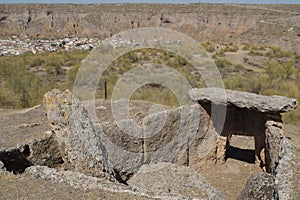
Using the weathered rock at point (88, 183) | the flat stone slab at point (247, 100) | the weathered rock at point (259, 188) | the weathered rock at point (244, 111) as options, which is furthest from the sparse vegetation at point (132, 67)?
the weathered rock at point (88, 183)

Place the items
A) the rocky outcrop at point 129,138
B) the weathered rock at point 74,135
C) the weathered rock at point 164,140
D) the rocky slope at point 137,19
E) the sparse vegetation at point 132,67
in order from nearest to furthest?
the weathered rock at point 74,135 < the rocky outcrop at point 129,138 < the weathered rock at point 164,140 < the sparse vegetation at point 132,67 < the rocky slope at point 137,19

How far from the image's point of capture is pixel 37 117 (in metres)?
9.05

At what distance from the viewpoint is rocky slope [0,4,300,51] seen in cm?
4334

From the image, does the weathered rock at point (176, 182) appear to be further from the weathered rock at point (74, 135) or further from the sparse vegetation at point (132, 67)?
the sparse vegetation at point (132, 67)

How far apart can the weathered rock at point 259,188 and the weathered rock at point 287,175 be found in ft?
1.87

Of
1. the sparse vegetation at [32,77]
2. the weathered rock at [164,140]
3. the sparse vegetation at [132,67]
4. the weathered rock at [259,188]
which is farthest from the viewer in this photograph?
the sparse vegetation at [132,67]

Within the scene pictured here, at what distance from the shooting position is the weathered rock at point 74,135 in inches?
238

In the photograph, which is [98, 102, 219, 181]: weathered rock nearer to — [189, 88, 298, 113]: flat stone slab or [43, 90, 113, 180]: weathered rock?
[189, 88, 298, 113]: flat stone slab

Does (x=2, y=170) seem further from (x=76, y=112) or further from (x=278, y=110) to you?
(x=278, y=110)

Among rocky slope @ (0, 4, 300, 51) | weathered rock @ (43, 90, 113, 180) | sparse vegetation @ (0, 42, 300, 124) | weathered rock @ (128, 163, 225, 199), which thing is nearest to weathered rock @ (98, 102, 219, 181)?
weathered rock @ (128, 163, 225, 199)

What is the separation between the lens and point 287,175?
5.84 metres

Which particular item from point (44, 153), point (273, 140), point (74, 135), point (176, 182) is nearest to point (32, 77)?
point (44, 153)

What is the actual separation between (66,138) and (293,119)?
29.0 ft

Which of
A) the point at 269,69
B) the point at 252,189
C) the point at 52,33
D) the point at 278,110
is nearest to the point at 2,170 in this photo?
the point at 252,189
